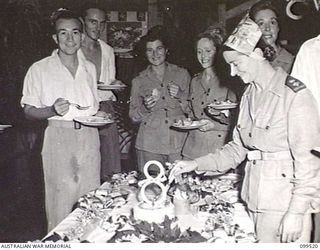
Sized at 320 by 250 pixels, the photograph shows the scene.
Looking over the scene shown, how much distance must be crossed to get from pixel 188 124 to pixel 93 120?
34cm

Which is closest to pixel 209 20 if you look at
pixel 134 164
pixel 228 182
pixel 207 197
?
pixel 134 164

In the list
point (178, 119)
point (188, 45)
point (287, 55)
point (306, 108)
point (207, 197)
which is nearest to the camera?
point (306, 108)

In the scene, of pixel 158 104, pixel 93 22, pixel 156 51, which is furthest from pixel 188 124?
pixel 93 22

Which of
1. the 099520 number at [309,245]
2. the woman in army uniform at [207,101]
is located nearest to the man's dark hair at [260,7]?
the woman in army uniform at [207,101]

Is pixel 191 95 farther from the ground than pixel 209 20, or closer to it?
closer to it

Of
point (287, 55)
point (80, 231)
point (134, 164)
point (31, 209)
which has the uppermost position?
point (287, 55)

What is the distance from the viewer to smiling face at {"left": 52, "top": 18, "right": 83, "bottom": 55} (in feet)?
4.92

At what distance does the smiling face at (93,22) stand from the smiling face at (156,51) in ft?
0.85

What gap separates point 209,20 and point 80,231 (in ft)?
4.51

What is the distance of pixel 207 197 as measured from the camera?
3.92 feet

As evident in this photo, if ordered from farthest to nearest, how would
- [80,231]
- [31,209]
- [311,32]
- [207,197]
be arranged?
[31,209] < [311,32] < [207,197] < [80,231]

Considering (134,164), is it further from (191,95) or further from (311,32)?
(311,32)

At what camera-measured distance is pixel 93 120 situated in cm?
151

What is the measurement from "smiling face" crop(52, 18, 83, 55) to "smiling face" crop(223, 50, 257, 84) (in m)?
0.71
